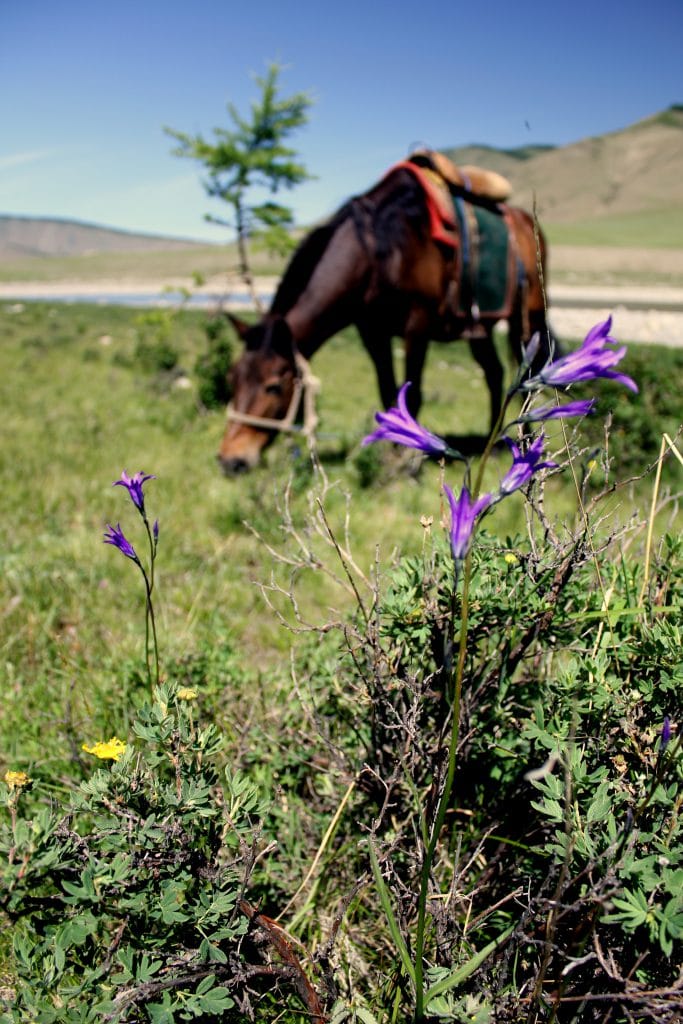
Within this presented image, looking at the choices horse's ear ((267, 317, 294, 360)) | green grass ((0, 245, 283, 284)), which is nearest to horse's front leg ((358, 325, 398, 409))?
horse's ear ((267, 317, 294, 360))

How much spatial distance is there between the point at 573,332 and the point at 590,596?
20.6 m

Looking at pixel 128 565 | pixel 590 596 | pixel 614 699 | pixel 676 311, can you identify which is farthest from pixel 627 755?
pixel 676 311

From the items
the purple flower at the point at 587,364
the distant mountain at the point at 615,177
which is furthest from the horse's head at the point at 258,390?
the distant mountain at the point at 615,177

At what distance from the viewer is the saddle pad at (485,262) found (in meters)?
5.45

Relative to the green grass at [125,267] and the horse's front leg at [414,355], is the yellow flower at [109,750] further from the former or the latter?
the green grass at [125,267]

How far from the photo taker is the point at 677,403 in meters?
5.84

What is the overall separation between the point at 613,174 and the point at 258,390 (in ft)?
593

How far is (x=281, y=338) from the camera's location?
5.16 metres

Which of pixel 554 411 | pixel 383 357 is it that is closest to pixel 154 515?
pixel 383 357

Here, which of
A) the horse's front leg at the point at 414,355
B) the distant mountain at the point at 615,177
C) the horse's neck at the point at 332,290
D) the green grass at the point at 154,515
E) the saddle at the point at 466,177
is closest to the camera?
the green grass at the point at 154,515

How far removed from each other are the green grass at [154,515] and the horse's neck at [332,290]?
3.07ft

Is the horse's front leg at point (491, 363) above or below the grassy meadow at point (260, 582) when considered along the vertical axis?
above

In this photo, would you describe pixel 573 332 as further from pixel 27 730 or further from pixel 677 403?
pixel 27 730

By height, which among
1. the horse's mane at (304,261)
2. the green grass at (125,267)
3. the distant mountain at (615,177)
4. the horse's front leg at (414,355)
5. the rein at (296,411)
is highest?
the distant mountain at (615,177)
